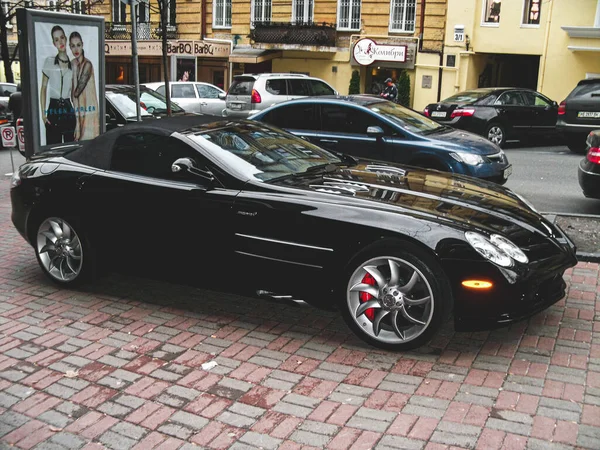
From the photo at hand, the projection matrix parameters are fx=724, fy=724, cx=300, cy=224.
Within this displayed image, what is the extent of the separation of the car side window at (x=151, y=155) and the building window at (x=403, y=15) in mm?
23772

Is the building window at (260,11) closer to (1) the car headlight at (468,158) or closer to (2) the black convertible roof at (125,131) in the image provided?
(1) the car headlight at (468,158)

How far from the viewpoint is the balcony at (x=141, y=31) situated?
3416cm

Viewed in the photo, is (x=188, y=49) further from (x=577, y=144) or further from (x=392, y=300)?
(x=392, y=300)

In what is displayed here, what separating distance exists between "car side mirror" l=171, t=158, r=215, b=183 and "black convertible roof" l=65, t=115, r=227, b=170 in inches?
17.4

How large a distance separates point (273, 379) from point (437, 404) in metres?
1.00

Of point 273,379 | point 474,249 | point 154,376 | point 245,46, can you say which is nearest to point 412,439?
point 273,379

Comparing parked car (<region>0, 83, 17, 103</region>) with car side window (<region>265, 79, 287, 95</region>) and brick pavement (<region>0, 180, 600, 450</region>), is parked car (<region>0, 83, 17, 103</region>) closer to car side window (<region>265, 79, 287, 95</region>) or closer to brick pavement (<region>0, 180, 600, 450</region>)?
car side window (<region>265, 79, 287, 95</region>)

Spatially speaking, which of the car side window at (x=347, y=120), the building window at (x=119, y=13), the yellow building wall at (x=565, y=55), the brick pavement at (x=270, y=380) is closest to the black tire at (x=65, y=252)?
the brick pavement at (x=270, y=380)

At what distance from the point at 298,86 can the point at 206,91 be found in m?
3.46

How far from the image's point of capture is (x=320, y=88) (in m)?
22.0

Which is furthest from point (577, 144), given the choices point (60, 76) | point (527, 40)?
point (60, 76)

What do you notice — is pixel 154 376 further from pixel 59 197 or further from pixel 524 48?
pixel 524 48

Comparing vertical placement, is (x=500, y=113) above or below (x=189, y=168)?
below

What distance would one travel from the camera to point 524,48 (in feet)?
84.7
